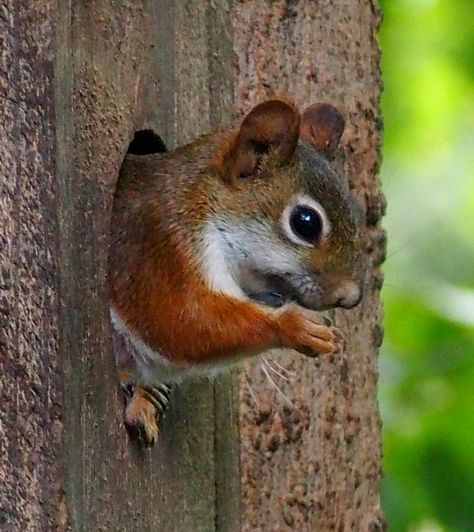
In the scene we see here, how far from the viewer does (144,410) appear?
1697mm

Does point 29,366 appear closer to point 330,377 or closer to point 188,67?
point 188,67

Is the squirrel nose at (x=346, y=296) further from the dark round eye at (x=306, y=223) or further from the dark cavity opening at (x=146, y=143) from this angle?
the dark cavity opening at (x=146, y=143)

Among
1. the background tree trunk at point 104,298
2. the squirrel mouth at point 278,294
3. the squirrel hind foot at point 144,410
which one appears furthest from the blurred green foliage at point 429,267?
the squirrel hind foot at point 144,410

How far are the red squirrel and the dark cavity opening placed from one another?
32 millimetres

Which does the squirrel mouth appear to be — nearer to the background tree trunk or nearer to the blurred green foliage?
the background tree trunk

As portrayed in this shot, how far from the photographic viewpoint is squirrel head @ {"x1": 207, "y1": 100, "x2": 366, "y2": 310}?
1772 mm

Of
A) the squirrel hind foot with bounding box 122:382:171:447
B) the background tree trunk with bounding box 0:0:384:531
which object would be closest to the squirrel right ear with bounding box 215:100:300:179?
the background tree trunk with bounding box 0:0:384:531

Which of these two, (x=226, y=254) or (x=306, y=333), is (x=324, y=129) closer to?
(x=226, y=254)

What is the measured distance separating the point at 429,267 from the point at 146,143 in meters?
0.98

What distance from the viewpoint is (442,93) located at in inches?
130

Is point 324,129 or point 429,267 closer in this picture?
point 324,129

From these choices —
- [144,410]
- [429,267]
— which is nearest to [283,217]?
[144,410]

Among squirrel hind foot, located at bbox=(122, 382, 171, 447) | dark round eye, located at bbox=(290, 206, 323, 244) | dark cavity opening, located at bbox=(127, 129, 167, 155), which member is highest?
dark cavity opening, located at bbox=(127, 129, 167, 155)

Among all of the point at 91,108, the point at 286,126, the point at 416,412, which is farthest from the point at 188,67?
the point at 416,412
